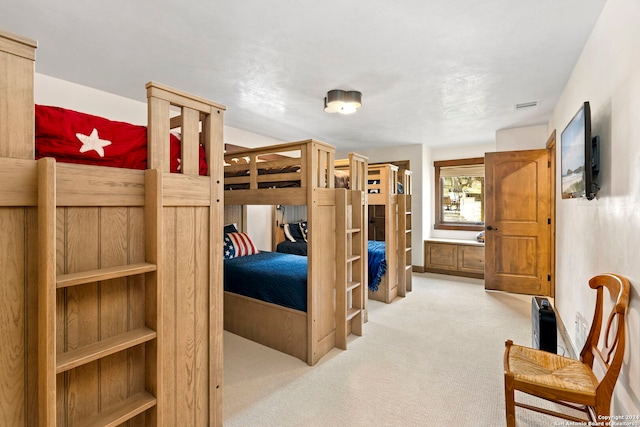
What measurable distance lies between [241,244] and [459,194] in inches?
174

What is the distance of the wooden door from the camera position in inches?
165

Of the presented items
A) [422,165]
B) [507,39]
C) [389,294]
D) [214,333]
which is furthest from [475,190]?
[214,333]

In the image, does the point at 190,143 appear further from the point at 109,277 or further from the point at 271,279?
the point at 271,279

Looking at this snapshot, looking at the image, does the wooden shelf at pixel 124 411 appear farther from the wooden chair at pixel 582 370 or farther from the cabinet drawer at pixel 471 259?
the cabinet drawer at pixel 471 259

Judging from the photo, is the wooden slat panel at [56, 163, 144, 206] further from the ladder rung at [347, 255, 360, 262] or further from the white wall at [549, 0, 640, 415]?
the white wall at [549, 0, 640, 415]

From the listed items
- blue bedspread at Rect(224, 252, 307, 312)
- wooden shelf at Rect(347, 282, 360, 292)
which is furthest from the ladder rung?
blue bedspread at Rect(224, 252, 307, 312)

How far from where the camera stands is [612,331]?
1.66m

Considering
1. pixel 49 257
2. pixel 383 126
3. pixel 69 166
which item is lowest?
pixel 49 257

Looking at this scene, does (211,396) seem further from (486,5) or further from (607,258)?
(486,5)

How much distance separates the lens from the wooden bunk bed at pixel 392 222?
4.05 meters

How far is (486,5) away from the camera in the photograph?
5.78 ft

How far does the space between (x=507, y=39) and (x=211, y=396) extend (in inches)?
118

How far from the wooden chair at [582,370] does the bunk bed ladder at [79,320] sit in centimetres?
178

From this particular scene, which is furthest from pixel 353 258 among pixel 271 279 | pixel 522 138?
pixel 522 138
